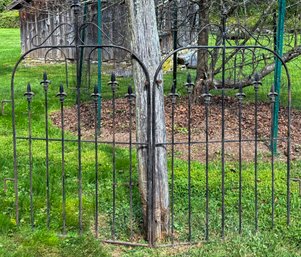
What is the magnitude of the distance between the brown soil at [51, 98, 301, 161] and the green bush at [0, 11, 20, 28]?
34532mm

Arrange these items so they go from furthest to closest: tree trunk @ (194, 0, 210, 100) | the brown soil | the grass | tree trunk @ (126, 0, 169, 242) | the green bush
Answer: the green bush → tree trunk @ (194, 0, 210, 100) → the brown soil → tree trunk @ (126, 0, 169, 242) → the grass

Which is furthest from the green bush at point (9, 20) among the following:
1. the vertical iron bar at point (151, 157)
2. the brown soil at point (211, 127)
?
the vertical iron bar at point (151, 157)

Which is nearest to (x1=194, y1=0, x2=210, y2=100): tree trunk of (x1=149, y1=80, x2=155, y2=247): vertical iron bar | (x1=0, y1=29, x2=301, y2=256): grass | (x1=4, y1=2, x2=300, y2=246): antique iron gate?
(x1=4, y1=2, x2=300, y2=246): antique iron gate

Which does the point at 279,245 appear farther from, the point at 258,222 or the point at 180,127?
the point at 180,127

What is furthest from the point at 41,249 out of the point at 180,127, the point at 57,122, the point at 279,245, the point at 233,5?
the point at 233,5

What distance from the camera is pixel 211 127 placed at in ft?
25.9

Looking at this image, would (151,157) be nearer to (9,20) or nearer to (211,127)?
(211,127)

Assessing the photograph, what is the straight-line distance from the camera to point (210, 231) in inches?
195

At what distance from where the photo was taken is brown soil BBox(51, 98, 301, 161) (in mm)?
7098

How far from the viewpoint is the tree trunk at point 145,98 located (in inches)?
185

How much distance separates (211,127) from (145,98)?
3340mm

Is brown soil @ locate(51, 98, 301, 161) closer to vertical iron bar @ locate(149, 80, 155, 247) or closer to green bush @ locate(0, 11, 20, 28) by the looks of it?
vertical iron bar @ locate(149, 80, 155, 247)

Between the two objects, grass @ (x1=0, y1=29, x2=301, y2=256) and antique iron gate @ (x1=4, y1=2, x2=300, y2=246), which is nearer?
grass @ (x1=0, y1=29, x2=301, y2=256)

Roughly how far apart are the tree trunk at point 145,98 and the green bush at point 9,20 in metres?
39.3
